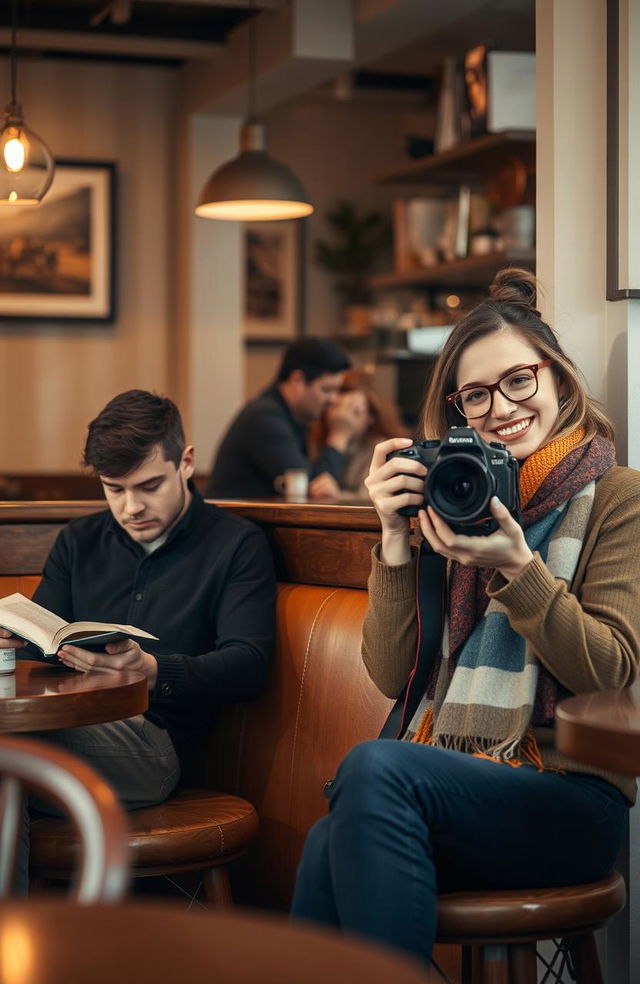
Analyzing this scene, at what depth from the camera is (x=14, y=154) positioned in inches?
120

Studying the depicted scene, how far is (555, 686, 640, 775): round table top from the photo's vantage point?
1.40 metres

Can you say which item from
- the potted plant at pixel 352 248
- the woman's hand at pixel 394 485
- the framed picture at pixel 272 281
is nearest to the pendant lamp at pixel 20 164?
the woman's hand at pixel 394 485

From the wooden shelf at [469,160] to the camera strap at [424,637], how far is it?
289 cm

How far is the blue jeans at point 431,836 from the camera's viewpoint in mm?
1581

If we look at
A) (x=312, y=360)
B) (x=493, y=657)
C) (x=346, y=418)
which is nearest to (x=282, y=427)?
(x=312, y=360)

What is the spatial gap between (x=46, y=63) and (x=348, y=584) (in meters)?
3.84

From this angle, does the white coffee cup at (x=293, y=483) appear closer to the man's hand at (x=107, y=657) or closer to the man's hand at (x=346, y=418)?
the man's hand at (x=346, y=418)

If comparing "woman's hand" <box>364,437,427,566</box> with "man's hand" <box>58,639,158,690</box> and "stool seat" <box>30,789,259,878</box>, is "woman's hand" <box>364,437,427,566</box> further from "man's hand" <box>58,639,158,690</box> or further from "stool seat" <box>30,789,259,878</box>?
"stool seat" <box>30,789,259,878</box>

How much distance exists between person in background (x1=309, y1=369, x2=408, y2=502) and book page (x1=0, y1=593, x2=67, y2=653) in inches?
101

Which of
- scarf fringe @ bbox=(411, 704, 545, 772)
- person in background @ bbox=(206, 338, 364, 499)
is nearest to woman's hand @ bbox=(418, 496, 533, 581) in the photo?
scarf fringe @ bbox=(411, 704, 545, 772)

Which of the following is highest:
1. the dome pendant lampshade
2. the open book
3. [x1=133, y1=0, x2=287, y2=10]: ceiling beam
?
[x1=133, y1=0, x2=287, y2=10]: ceiling beam

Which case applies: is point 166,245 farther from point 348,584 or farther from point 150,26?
point 348,584

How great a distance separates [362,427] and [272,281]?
6.70 ft

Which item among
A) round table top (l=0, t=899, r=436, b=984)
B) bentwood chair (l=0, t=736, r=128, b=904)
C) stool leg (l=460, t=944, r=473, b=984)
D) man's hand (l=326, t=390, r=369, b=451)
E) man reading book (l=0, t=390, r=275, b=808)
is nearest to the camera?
round table top (l=0, t=899, r=436, b=984)
